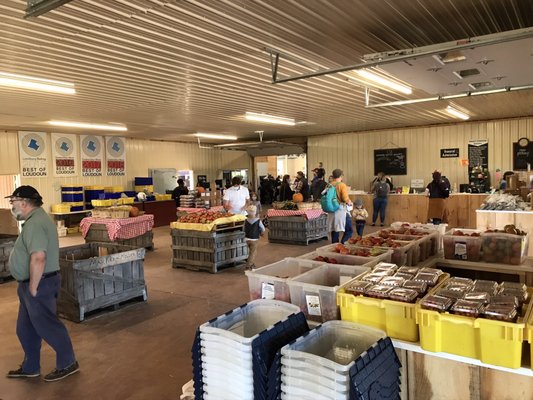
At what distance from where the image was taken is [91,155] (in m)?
14.9

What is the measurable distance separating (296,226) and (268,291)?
25.6 feet

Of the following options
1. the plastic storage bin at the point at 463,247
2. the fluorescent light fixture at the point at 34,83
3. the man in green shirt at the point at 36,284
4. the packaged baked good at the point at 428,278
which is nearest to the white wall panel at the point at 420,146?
the plastic storage bin at the point at 463,247

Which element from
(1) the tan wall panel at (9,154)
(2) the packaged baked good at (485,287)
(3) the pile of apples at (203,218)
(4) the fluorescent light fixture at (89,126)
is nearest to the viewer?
(2) the packaged baked good at (485,287)

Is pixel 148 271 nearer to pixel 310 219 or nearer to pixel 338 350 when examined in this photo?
pixel 310 219

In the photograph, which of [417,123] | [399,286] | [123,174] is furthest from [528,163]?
[123,174]

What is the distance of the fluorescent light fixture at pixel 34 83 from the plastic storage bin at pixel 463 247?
6.09 meters

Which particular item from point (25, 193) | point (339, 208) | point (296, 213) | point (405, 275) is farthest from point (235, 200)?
point (405, 275)

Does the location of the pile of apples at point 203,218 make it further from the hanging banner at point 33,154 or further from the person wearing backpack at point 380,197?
the hanging banner at point 33,154

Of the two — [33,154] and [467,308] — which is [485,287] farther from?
[33,154]

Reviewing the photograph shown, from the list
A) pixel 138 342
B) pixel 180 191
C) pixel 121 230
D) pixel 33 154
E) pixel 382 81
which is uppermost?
pixel 382 81

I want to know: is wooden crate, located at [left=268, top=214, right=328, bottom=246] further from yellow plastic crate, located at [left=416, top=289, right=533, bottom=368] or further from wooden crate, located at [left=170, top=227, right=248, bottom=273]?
yellow plastic crate, located at [left=416, top=289, right=533, bottom=368]

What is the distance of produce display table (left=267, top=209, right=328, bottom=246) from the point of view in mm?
10797

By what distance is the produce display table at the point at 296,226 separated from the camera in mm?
10797

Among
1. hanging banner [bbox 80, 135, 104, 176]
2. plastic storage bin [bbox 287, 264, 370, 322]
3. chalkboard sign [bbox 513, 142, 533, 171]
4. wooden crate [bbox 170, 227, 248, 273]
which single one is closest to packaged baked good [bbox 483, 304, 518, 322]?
plastic storage bin [bbox 287, 264, 370, 322]
